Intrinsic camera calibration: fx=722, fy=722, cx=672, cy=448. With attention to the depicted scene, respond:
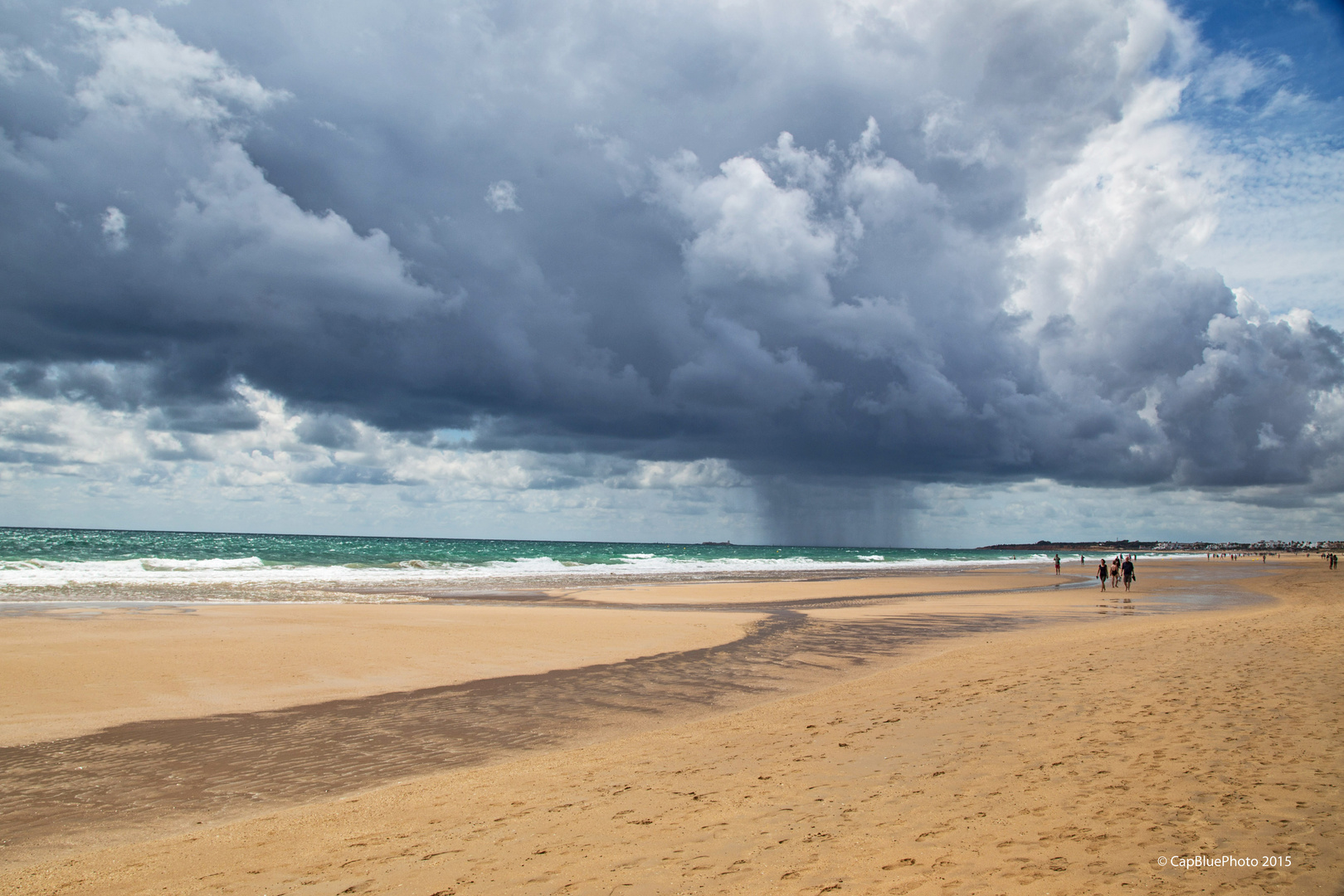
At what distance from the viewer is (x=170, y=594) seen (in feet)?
97.6

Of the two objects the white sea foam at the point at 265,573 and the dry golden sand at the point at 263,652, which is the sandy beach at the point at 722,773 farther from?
the white sea foam at the point at 265,573

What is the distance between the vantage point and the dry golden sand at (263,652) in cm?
1134

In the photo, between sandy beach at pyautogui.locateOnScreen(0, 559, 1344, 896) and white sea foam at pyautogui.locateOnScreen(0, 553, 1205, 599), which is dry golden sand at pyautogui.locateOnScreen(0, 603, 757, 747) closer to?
sandy beach at pyautogui.locateOnScreen(0, 559, 1344, 896)

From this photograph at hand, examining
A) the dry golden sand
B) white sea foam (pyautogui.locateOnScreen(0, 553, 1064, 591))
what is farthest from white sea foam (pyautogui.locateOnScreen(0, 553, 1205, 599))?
the dry golden sand

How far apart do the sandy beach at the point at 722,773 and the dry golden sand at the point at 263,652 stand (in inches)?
6.2

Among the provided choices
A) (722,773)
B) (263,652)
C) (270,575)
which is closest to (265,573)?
(270,575)

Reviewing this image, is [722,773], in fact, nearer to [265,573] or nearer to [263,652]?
[263,652]

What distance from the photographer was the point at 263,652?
15648 mm

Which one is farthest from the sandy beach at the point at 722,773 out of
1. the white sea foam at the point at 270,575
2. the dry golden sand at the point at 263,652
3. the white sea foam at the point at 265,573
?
the white sea foam at the point at 265,573

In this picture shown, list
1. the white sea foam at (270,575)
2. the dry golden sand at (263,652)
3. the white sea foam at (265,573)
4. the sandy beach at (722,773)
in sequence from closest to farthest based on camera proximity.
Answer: the sandy beach at (722,773) → the dry golden sand at (263,652) → the white sea foam at (270,575) → the white sea foam at (265,573)

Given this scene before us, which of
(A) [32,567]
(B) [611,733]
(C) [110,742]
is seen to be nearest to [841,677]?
(B) [611,733]

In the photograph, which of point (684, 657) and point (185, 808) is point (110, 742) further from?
point (684, 657)

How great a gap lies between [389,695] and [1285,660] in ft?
52.7

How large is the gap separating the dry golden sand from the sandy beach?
0.16 meters
